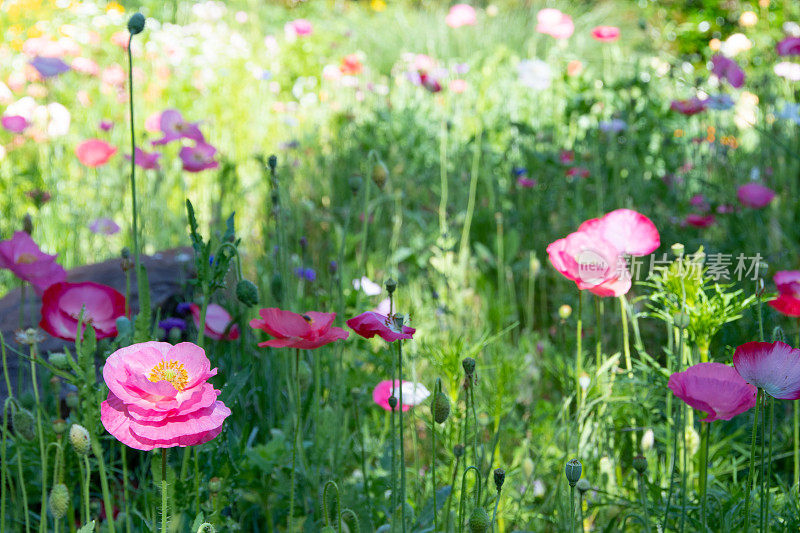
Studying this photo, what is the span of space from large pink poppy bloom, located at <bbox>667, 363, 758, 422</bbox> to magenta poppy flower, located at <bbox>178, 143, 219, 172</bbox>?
53.3 inches

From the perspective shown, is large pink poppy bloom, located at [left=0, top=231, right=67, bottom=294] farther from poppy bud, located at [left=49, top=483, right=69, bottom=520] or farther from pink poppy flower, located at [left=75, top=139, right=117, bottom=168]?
pink poppy flower, located at [left=75, top=139, right=117, bottom=168]

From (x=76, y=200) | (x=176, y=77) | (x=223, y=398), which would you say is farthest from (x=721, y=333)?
(x=176, y=77)

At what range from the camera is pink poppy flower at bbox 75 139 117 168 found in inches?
95.6

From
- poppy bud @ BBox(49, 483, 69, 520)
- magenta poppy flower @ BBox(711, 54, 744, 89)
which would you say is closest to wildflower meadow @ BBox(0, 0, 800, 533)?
poppy bud @ BBox(49, 483, 69, 520)

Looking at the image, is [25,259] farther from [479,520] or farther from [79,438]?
[479,520]

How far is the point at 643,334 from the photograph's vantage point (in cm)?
219

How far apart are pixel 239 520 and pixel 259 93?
3.62 m

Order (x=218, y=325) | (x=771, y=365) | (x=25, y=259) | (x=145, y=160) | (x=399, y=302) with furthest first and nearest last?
(x=145, y=160) < (x=399, y=302) < (x=218, y=325) < (x=25, y=259) < (x=771, y=365)

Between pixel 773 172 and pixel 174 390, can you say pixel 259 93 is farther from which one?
pixel 174 390

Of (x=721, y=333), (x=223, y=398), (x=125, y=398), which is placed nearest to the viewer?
(x=125, y=398)

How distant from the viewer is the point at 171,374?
0.81 m

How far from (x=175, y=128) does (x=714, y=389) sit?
1549 mm

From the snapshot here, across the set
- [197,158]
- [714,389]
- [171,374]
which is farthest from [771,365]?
[197,158]

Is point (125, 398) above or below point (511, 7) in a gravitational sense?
above
